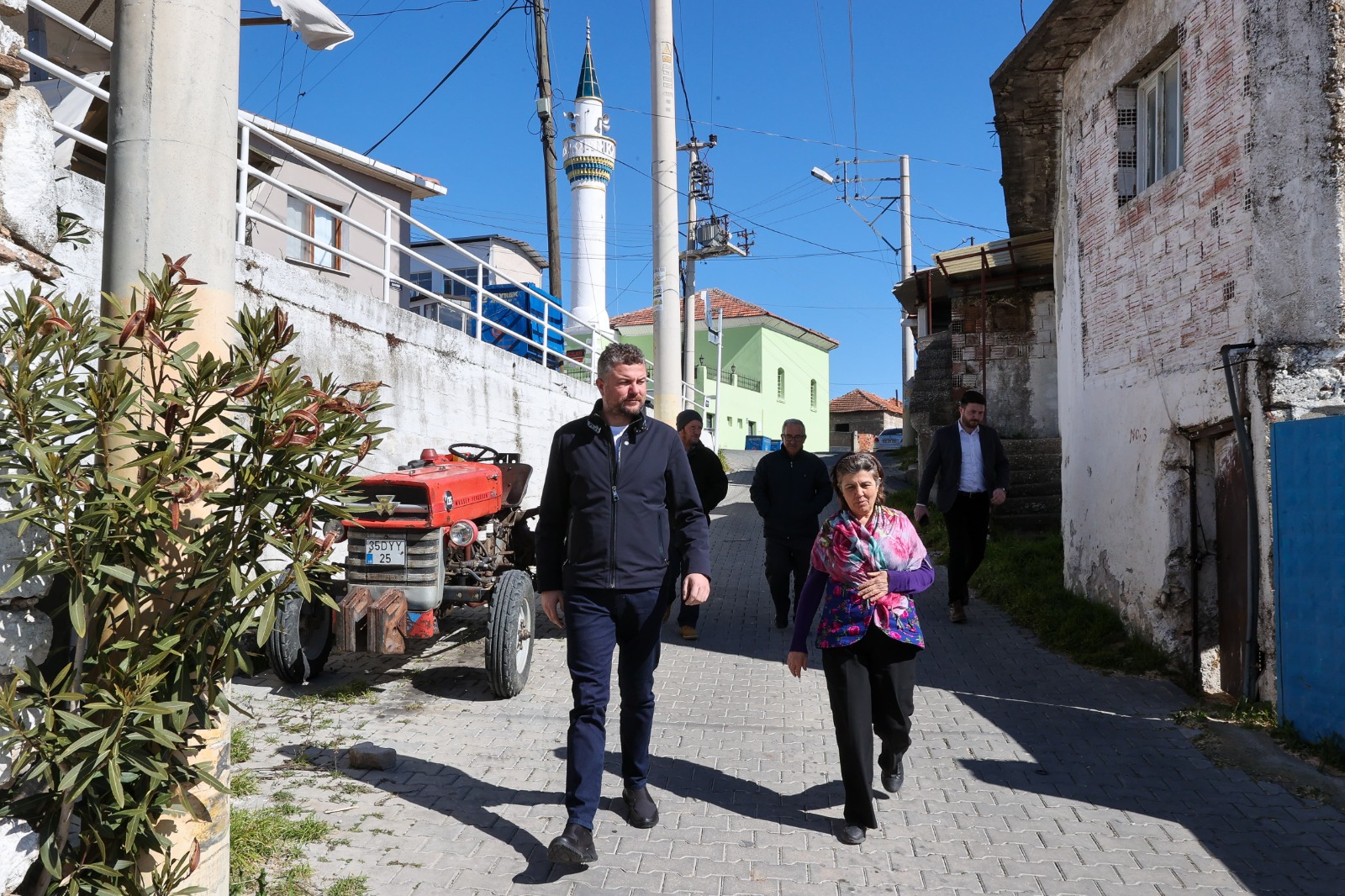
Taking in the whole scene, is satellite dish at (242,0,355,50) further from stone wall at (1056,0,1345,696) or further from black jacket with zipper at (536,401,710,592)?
stone wall at (1056,0,1345,696)

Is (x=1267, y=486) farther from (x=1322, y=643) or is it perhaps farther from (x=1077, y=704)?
(x=1077, y=704)

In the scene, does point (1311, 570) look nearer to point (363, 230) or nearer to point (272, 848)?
point (272, 848)

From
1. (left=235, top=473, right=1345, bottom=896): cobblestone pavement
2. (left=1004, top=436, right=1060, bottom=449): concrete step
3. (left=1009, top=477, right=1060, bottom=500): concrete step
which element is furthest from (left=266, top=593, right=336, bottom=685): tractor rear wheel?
→ (left=1004, top=436, right=1060, bottom=449): concrete step

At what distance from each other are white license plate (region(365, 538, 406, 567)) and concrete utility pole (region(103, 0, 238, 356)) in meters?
3.35

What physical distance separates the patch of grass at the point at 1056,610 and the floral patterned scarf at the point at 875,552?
3.54m

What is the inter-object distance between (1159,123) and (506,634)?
19.8 feet

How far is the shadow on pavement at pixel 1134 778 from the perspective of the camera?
162 inches

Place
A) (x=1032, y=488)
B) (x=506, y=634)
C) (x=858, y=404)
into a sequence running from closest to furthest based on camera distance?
(x=506, y=634) < (x=1032, y=488) < (x=858, y=404)

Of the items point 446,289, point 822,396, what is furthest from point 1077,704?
point 822,396

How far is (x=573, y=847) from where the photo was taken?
155 inches

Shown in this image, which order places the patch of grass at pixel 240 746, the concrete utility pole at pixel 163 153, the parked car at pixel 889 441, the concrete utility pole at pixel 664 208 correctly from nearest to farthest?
1. the concrete utility pole at pixel 163 153
2. the patch of grass at pixel 240 746
3. the concrete utility pole at pixel 664 208
4. the parked car at pixel 889 441

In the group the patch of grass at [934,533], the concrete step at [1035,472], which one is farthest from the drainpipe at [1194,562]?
the concrete step at [1035,472]

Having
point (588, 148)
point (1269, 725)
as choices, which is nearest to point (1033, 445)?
point (1269, 725)

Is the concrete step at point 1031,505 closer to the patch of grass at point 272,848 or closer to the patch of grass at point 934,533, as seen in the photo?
the patch of grass at point 934,533
